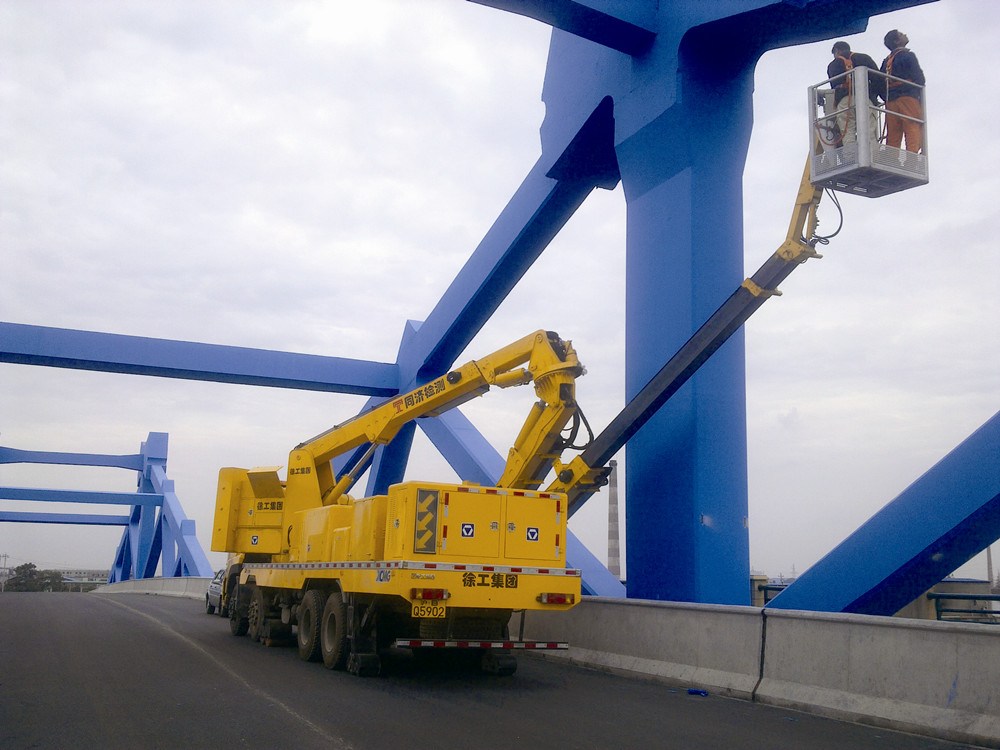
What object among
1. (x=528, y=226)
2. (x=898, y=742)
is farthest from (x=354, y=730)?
(x=528, y=226)

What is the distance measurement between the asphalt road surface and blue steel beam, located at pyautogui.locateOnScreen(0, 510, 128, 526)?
214 ft

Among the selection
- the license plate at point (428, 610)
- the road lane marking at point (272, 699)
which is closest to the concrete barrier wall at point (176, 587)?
the road lane marking at point (272, 699)

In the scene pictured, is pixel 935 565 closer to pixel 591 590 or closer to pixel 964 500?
pixel 964 500

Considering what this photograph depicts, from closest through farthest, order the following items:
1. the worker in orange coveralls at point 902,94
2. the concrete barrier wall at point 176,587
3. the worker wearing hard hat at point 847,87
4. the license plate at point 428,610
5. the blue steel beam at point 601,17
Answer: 1. the worker wearing hard hat at point 847,87
2. the worker in orange coveralls at point 902,94
3. the license plate at point 428,610
4. the blue steel beam at point 601,17
5. the concrete barrier wall at point 176,587

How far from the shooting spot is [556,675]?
38.2ft

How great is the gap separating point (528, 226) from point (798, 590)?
11.0 m

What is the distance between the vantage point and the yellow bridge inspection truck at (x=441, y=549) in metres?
10.8

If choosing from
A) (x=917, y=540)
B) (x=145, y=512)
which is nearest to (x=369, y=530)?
(x=917, y=540)

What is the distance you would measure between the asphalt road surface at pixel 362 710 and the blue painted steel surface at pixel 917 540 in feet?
6.48

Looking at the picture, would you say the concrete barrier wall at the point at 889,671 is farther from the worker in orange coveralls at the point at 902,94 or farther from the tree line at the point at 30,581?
the tree line at the point at 30,581

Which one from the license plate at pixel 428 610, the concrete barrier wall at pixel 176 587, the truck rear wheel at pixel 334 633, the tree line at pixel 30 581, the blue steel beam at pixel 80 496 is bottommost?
the tree line at pixel 30 581

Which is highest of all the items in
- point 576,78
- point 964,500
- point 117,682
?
point 576,78

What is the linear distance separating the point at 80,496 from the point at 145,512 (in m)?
8.57

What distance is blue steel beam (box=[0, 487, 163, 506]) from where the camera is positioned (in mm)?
59312
